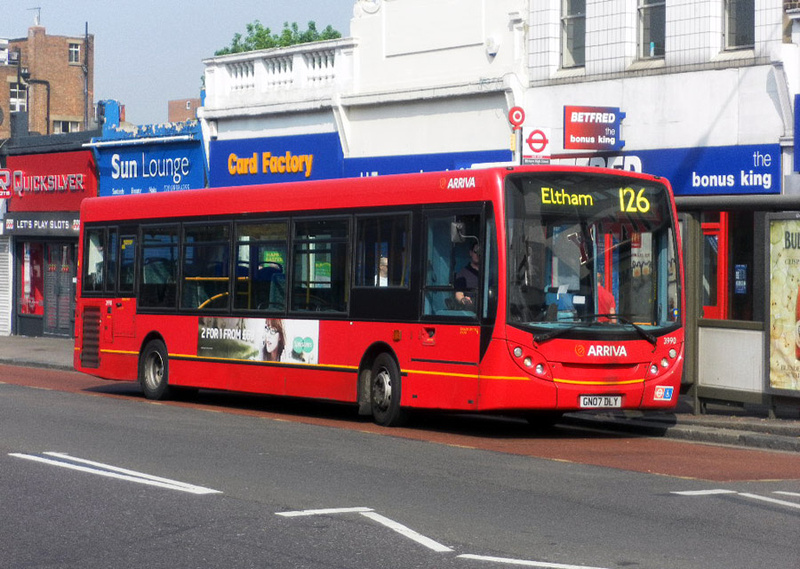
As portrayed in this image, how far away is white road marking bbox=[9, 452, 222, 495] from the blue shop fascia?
20701 millimetres

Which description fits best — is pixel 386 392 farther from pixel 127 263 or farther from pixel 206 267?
pixel 127 263

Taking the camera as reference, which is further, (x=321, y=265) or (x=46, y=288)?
(x=46, y=288)

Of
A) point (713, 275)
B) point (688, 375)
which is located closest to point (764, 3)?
point (713, 275)

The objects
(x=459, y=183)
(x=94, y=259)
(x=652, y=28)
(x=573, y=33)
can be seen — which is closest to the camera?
(x=459, y=183)

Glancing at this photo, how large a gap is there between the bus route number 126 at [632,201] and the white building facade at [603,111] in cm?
123

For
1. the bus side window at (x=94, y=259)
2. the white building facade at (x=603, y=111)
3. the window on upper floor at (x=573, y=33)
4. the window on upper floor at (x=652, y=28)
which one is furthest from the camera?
the window on upper floor at (x=573, y=33)

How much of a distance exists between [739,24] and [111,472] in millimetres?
14178

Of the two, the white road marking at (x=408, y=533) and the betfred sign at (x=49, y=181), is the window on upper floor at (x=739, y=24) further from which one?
the betfred sign at (x=49, y=181)

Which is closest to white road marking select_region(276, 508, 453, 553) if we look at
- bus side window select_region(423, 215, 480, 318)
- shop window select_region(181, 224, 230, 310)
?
bus side window select_region(423, 215, 480, 318)

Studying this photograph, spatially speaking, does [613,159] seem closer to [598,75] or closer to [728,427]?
[598,75]

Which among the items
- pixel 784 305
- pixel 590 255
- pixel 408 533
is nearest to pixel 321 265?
pixel 590 255

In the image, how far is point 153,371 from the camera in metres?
20.3

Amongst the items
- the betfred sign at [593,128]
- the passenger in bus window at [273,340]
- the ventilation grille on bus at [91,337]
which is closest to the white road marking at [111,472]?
the passenger in bus window at [273,340]

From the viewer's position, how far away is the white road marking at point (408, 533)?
823 centimetres
